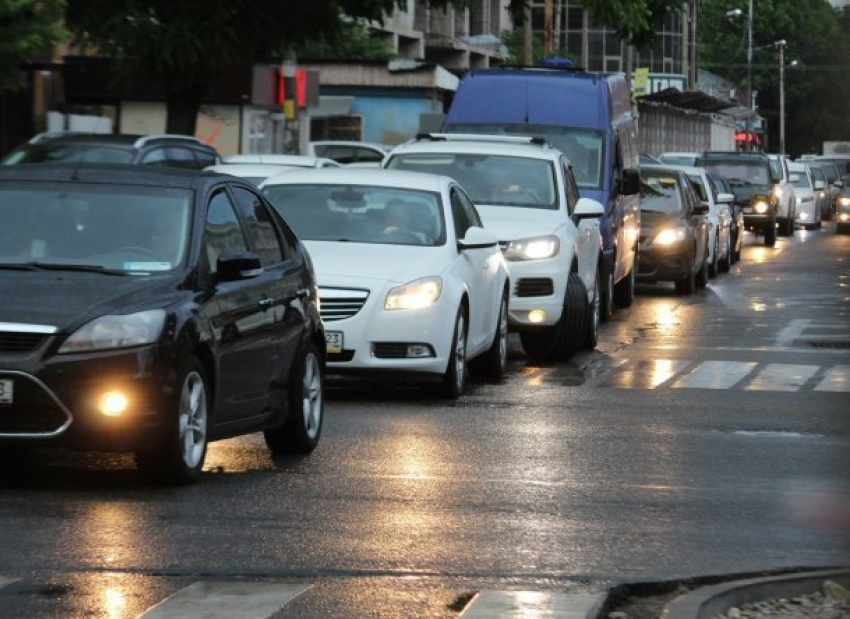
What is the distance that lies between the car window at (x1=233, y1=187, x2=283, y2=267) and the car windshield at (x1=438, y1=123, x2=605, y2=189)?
1183cm

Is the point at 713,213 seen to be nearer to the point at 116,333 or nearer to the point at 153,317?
the point at 153,317

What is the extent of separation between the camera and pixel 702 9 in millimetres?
140250

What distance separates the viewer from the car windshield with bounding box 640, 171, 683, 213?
30.1 meters

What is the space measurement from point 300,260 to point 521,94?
43.9ft

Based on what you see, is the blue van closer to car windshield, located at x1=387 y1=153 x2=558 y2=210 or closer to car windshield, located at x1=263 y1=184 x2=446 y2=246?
car windshield, located at x1=387 y1=153 x2=558 y2=210

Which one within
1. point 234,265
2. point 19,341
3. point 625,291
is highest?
point 234,265

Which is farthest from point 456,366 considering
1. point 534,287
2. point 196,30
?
point 196,30

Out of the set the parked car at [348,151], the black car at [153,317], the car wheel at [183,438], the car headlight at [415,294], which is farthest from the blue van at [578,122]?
the parked car at [348,151]

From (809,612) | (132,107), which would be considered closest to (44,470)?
(809,612)

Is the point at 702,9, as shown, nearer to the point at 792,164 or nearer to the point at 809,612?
the point at 792,164

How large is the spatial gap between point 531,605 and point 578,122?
1746 cm

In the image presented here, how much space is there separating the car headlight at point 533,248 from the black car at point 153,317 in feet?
22.4

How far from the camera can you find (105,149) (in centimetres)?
2633

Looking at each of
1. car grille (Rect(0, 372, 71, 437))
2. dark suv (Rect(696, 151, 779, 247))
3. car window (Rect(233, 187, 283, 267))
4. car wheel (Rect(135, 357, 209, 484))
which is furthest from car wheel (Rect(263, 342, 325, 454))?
dark suv (Rect(696, 151, 779, 247))
